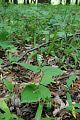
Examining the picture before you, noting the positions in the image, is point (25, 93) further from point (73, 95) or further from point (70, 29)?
point (70, 29)

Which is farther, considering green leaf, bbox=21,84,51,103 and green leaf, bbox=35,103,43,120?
green leaf, bbox=35,103,43,120

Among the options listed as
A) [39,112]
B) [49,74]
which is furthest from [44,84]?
[39,112]

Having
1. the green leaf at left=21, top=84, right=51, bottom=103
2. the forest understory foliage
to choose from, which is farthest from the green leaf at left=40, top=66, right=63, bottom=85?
the green leaf at left=21, top=84, right=51, bottom=103

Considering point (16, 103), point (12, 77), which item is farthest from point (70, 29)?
point (16, 103)

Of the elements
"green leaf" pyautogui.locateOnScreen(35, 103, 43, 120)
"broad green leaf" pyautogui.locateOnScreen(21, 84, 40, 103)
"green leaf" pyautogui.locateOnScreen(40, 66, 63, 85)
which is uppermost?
"green leaf" pyautogui.locateOnScreen(40, 66, 63, 85)

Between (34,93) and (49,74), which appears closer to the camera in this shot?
(34,93)

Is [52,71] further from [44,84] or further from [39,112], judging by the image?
[39,112]

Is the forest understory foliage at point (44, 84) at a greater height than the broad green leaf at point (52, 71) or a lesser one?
lesser

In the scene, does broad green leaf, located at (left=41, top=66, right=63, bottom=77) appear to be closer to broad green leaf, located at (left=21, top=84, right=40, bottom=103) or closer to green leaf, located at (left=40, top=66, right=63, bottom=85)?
green leaf, located at (left=40, top=66, right=63, bottom=85)

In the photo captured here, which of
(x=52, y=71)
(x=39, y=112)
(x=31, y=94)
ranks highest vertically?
(x=52, y=71)

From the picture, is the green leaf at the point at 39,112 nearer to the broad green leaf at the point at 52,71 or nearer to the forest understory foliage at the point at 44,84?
the forest understory foliage at the point at 44,84

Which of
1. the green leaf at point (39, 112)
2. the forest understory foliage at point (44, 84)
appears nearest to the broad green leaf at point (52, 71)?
the forest understory foliage at point (44, 84)
